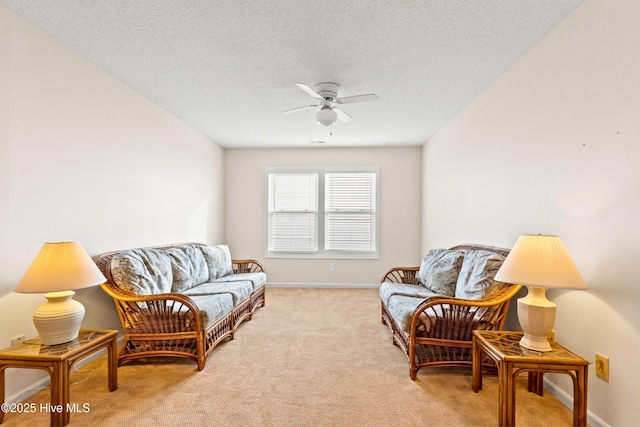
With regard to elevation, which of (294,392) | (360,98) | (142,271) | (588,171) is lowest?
(294,392)

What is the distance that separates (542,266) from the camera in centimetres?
183

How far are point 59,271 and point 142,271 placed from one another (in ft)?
2.76

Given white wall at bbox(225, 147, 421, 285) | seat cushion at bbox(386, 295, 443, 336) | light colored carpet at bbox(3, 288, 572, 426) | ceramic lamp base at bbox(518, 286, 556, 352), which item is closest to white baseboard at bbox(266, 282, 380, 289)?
white wall at bbox(225, 147, 421, 285)

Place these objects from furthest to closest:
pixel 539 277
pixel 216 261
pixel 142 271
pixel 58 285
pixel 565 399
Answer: pixel 216 261
pixel 142 271
pixel 565 399
pixel 58 285
pixel 539 277

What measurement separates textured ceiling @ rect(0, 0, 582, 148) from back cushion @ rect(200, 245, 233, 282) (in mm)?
1765

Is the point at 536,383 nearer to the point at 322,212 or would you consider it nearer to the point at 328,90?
the point at 328,90

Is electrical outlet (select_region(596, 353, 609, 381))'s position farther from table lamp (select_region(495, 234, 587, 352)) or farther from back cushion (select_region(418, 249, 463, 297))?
back cushion (select_region(418, 249, 463, 297))

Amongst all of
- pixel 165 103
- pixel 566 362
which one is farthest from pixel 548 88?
pixel 165 103

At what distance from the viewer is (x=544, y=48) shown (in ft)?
7.43

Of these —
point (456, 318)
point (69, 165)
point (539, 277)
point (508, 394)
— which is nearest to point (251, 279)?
point (69, 165)

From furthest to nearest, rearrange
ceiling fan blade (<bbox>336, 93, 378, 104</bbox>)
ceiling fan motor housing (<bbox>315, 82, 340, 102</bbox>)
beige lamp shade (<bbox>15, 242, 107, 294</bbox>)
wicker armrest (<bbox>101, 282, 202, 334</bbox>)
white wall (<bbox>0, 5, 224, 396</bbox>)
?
ceiling fan motor housing (<bbox>315, 82, 340, 102</bbox>) → ceiling fan blade (<bbox>336, 93, 378, 104</bbox>) → wicker armrest (<bbox>101, 282, 202, 334</bbox>) → white wall (<bbox>0, 5, 224, 396</bbox>) → beige lamp shade (<bbox>15, 242, 107, 294</bbox>)

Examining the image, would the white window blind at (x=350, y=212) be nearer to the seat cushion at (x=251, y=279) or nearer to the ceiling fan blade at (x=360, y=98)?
the seat cushion at (x=251, y=279)

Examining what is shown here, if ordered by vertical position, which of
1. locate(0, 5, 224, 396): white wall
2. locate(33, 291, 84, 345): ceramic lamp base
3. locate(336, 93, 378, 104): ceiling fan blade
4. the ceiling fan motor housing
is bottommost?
locate(33, 291, 84, 345): ceramic lamp base

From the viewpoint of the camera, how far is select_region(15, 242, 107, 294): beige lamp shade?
1.88 metres
